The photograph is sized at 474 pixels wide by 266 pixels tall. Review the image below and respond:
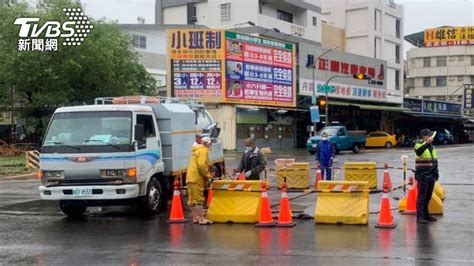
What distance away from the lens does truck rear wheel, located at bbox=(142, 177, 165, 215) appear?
43.2ft

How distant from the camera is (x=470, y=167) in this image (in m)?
26.5

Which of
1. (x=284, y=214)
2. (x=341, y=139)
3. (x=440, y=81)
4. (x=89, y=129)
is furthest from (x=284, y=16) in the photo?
(x=284, y=214)

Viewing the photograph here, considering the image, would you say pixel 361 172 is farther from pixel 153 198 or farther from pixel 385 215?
pixel 153 198

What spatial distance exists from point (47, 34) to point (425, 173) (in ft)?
100

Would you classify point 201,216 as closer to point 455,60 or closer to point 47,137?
point 47,137

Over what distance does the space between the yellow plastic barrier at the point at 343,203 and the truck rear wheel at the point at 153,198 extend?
372 centimetres

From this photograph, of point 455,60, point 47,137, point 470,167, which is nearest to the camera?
Answer: point 47,137

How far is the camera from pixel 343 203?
38.1 feet

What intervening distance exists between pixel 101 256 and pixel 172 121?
573 cm

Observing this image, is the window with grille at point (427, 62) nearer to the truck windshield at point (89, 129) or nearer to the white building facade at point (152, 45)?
the white building facade at point (152, 45)

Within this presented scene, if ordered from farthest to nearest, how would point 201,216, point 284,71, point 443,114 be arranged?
1. point 443,114
2. point 284,71
3. point 201,216

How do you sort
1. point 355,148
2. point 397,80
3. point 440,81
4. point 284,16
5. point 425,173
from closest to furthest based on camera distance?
point 425,173 → point 355,148 → point 284,16 → point 397,80 → point 440,81

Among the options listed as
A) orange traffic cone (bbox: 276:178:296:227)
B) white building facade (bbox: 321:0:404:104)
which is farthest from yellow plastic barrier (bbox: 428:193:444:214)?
white building facade (bbox: 321:0:404:104)

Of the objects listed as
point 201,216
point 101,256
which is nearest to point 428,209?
point 201,216
